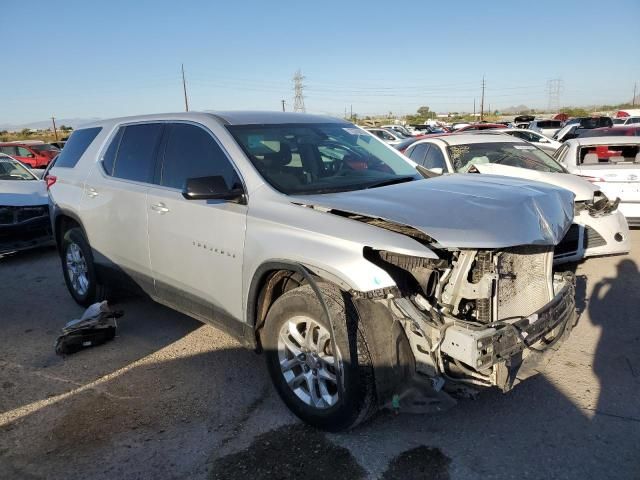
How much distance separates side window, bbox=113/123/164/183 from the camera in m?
4.43

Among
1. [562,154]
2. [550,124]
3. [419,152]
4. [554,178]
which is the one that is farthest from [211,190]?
[550,124]

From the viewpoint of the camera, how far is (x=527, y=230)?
2.85 meters

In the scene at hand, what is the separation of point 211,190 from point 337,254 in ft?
3.34

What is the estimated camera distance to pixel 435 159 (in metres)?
7.66

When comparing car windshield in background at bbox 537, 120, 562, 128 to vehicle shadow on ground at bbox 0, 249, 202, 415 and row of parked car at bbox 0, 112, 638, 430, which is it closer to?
row of parked car at bbox 0, 112, 638, 430

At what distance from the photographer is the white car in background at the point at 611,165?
7.29m

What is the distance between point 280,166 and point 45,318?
3.41m

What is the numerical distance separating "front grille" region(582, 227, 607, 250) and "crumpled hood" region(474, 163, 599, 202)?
1.57 feet

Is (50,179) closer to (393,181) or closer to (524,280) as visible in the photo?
(393,181)

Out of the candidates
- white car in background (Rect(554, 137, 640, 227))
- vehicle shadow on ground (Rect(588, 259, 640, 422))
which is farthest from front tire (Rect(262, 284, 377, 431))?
white car in background (Rect(554, 137, 640, 227))

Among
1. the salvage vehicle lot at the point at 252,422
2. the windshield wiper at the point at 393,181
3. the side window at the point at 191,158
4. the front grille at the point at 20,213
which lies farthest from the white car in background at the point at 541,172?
the front grille at the point at 20,213

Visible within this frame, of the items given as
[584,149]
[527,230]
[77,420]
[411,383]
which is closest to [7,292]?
[77,420]

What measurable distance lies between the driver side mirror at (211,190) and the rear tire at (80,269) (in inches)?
94.3

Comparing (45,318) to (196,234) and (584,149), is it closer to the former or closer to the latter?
(196,234)
